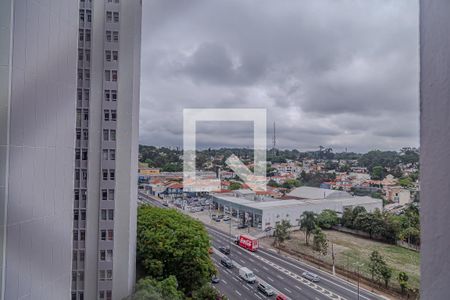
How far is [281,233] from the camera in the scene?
378cm

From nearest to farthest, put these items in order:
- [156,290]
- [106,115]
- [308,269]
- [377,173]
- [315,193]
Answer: [377,173] < [315,193] < [308,269] < [156,290] < [106,115]

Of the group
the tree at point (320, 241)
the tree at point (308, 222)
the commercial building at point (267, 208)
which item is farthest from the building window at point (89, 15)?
the tree at point (320, 241)

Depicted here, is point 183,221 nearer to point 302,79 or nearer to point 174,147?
point 174,147

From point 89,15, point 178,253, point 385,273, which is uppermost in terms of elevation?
point 89,15

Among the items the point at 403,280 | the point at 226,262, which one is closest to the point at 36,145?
the point at 403,280

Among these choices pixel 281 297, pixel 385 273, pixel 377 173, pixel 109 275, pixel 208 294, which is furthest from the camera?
pixel 109 275

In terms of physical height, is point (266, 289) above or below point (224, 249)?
below

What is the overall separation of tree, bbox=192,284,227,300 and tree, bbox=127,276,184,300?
A: 23 cm

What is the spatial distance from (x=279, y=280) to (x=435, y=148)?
3.76m

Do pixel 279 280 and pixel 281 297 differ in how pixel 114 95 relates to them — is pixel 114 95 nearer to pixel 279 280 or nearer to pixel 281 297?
pixel 279 280

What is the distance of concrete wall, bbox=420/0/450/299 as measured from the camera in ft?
0.97

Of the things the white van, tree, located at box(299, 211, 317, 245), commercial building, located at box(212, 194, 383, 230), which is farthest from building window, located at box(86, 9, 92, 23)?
the white van

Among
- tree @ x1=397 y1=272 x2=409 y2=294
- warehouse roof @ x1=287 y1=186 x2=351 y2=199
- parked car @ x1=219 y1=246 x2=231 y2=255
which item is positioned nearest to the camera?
tree @ x1=397 y1=272 x2=409 y2=294

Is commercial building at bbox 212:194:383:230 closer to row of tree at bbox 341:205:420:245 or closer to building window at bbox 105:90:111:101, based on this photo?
row of tree at bbox 341:205:420:245
